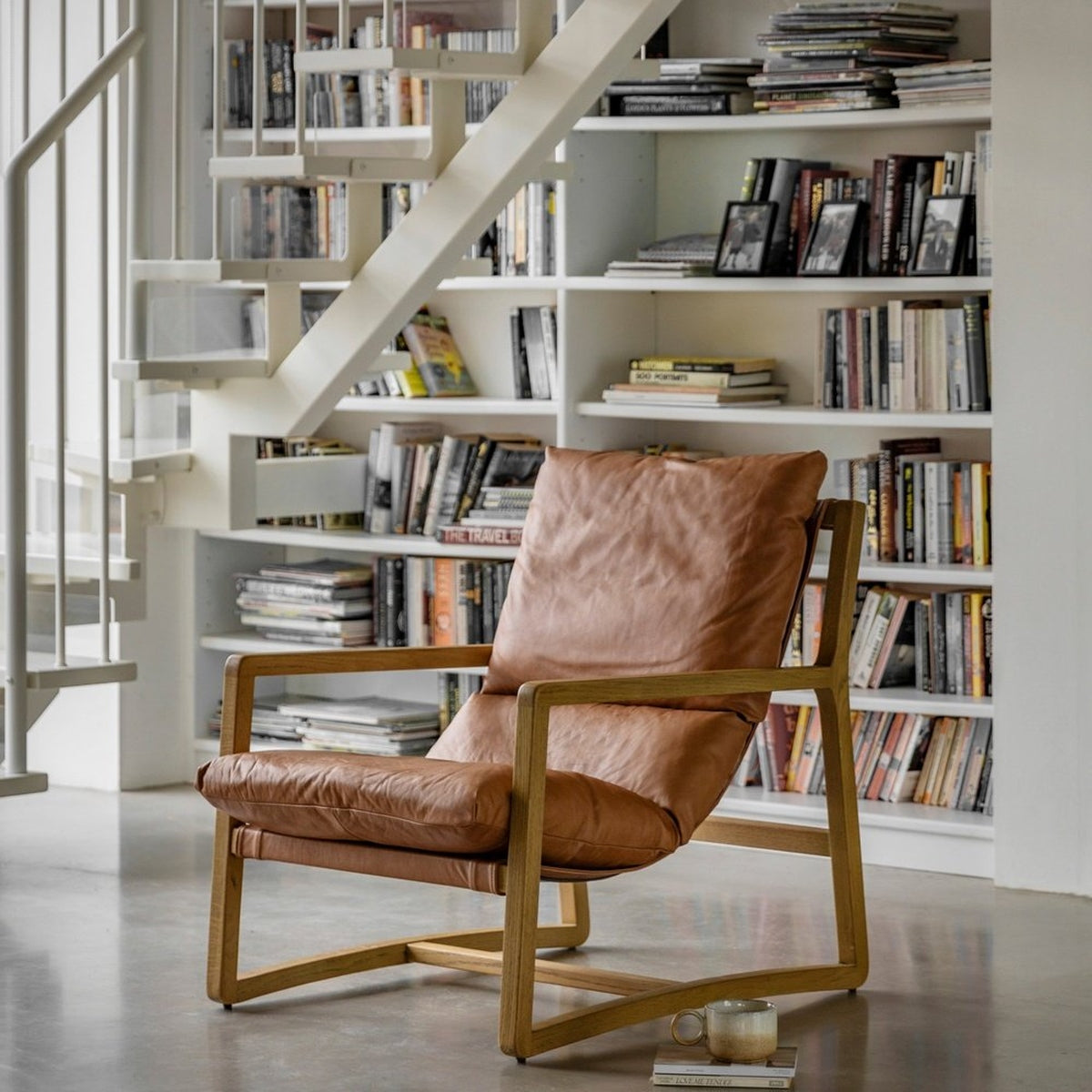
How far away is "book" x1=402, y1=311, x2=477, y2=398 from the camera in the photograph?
5.38 meters

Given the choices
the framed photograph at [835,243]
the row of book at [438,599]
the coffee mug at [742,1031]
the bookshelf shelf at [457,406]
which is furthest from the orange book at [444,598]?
the coffee mug at [742,1031]

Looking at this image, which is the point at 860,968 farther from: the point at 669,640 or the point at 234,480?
the point at 234,480

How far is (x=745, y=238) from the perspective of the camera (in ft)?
15.9

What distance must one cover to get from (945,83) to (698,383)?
859mm

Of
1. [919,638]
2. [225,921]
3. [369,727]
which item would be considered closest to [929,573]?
[919,638]

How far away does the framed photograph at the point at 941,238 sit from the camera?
458 centimetres

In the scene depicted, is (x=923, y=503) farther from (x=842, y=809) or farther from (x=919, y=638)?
(x=842, y=809)

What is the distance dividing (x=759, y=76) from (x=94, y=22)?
167 cm

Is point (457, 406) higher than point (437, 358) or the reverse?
the reverse

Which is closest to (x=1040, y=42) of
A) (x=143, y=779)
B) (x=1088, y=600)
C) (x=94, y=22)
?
(x=1088, y=600)

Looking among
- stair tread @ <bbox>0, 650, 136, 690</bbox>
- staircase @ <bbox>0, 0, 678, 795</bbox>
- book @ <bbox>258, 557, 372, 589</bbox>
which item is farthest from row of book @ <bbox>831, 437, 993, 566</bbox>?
stair tread @ <bbox>0, 650, 136, 690</bbox>

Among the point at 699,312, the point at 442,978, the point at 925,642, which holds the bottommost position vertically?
the point at 442,978

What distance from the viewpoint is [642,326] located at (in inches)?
205

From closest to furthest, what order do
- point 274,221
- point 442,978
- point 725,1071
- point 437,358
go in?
point 725,1071, point 442,978, point 274,221, point 437,358
